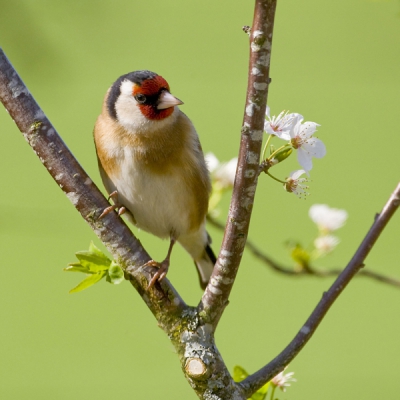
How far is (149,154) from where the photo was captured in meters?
1.60

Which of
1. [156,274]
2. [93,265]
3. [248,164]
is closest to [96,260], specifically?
[93,265]

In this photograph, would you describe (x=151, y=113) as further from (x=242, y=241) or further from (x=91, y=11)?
(x=242, y=241)

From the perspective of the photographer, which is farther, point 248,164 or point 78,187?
point 78,187

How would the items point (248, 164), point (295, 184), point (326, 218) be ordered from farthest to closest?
1. point (326, 218)
2. point (295, 184)
3. point (248, 164)

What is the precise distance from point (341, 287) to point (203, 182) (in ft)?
2.23

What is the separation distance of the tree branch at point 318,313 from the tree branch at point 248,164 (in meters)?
0.13

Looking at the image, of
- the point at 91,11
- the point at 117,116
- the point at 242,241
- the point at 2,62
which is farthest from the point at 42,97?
the point at 242,241

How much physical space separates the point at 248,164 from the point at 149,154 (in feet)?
2.25

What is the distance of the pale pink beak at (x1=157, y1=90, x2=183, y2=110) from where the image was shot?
5.13ft

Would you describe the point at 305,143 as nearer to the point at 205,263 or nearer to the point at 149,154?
→ the point at 149,154

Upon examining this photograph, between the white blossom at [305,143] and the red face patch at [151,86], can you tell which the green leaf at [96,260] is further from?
the red face patch at [151,86]

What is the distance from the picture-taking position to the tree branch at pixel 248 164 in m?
0.86

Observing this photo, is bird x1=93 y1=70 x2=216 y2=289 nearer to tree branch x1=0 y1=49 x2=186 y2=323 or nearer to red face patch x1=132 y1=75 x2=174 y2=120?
red face patch x1=132 y1=75 x2=174 y2=120

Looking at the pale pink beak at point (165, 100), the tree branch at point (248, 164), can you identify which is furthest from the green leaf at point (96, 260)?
the pale pink beak at point (165, 100)
